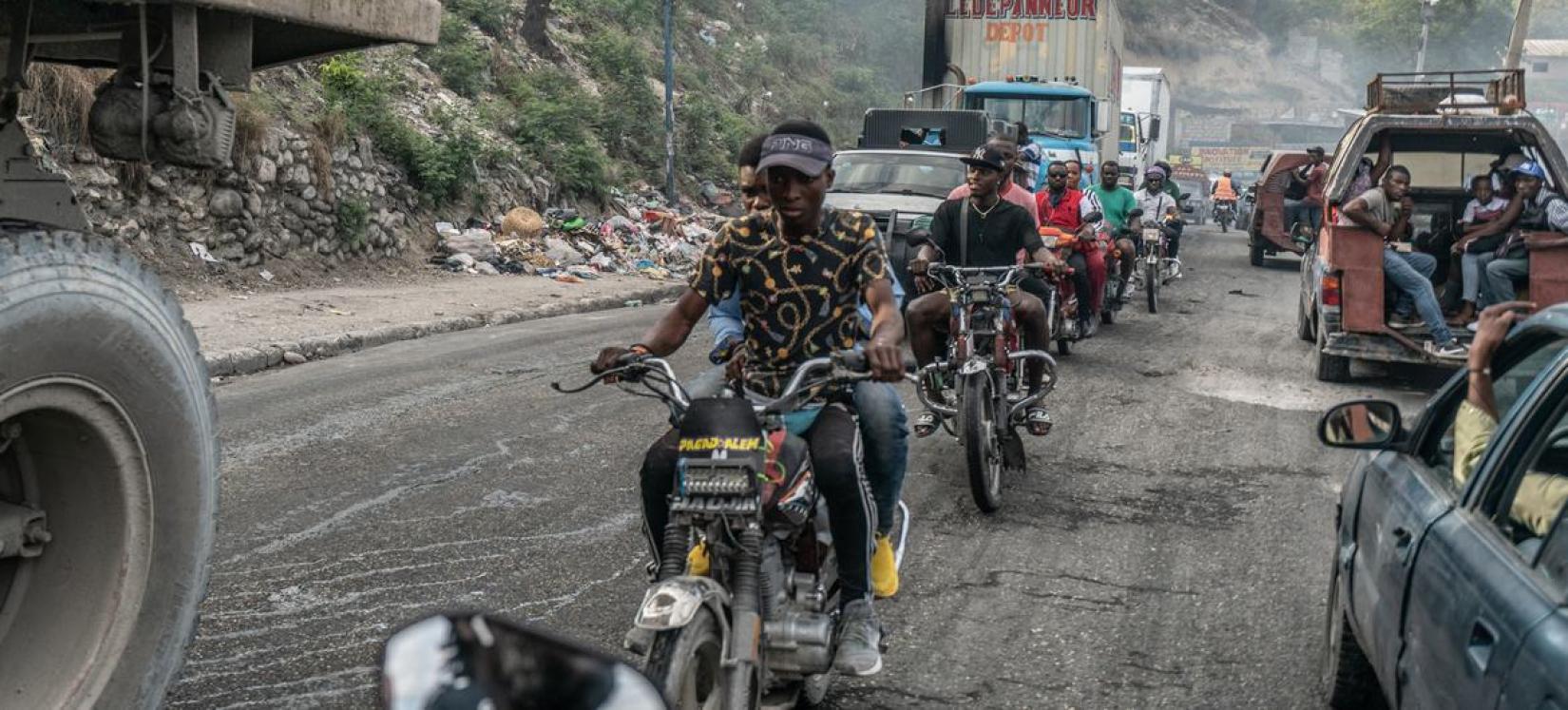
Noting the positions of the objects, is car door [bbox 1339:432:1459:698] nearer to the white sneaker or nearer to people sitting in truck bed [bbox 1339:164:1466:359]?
the white sneaker

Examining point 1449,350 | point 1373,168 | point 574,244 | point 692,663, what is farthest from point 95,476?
point 574,244

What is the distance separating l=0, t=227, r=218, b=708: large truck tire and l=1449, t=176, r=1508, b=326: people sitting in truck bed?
11.1m

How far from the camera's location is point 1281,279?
2316cm

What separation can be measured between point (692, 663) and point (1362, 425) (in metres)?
1.97

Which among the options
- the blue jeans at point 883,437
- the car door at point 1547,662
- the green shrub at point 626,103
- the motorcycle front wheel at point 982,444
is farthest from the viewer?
the green shrub at point 626,103

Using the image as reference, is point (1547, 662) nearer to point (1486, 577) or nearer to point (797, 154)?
point (1486, 577)

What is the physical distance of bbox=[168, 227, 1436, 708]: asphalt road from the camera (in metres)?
5.17

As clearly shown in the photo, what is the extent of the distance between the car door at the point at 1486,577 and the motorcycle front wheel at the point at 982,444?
3.63 meters

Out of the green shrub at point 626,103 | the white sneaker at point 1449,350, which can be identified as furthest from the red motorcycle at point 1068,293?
the green shrub at point 626,103

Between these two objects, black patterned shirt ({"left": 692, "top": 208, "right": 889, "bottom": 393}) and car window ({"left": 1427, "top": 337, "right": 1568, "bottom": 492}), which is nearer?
car window ({"left": 1427, "top": 337, "right": 1568, "bottom": 492})

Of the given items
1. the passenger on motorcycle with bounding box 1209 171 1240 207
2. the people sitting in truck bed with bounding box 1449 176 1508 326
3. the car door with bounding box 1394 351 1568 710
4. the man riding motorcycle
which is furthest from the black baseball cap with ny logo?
the passenger on motorcycle with bounding box 1209 171 1240 207

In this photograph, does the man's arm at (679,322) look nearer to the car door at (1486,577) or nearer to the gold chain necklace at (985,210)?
the car door at (1486,577)

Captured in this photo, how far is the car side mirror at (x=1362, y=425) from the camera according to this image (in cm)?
431

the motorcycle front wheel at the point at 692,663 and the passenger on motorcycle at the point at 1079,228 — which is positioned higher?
the passenger on motorcycle at the point at 1079,228
